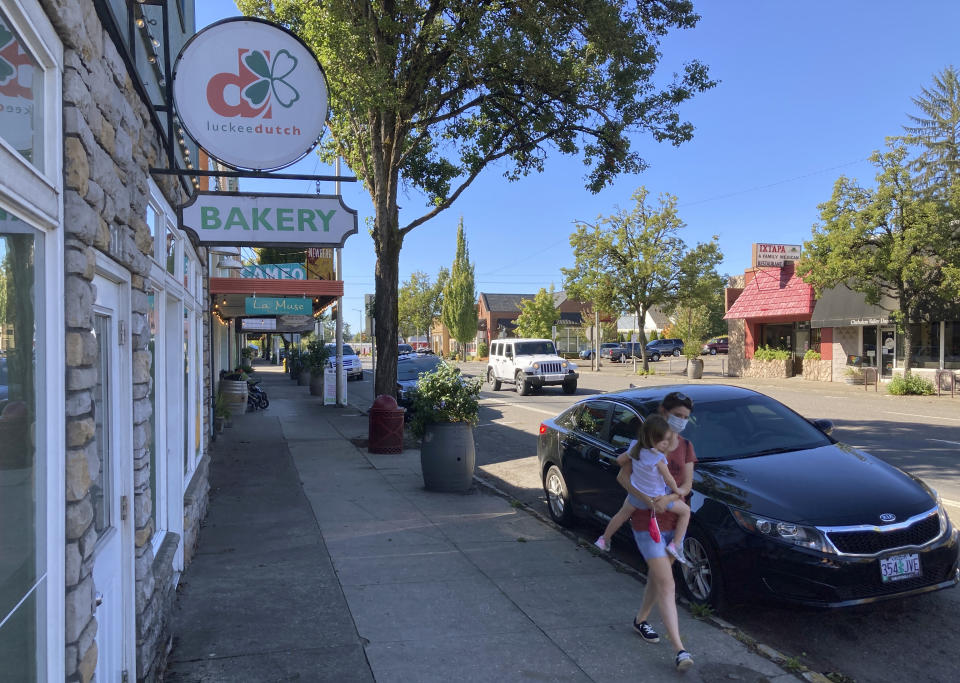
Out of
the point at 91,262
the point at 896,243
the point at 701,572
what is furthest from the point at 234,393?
the point at 896,243

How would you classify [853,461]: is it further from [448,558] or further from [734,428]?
[448,558]

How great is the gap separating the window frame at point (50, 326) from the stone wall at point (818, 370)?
102 ft

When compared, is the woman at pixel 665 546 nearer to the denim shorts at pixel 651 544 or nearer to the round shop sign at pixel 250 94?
the denim shorts at pixel 651 544

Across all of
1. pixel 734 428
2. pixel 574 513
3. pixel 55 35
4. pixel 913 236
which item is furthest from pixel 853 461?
pixel 913 236

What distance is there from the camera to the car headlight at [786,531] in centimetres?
453

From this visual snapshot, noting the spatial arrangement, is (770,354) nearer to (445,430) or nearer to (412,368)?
(412,368)

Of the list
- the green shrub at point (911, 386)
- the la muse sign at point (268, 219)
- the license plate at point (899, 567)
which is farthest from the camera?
the green shrub at point (911, 386)

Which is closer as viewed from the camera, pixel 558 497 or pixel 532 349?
pixel 558 497

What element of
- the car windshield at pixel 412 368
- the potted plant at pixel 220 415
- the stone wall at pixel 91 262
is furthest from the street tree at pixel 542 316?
the stone wall at pixel 91 262

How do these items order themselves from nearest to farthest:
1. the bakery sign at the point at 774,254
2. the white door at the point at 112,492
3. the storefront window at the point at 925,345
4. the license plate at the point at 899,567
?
1. the white door at the point at 112,492
2. the license plate at the point at 899,567
3. the storefront window at the point at 925,345
4. the bakery sign at the point at 774,254

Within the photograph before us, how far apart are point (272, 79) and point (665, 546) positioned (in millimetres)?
4029

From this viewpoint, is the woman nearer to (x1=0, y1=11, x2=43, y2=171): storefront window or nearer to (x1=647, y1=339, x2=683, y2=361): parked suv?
(x1=0, y1=11, x2=43, y2=171): storefront window

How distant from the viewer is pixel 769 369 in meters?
32.9

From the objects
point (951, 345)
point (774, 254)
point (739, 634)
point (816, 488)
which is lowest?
point (739, 634)
